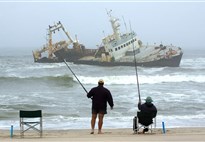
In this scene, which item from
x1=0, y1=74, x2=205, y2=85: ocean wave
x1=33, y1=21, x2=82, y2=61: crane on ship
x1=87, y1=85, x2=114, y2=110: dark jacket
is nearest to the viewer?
x1=87, y1=85, x2=114, y2=110: dark jacket

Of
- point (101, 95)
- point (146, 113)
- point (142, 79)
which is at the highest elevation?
point (142, 79)

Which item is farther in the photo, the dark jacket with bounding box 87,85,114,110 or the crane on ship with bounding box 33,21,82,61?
the crane on ship with bounding box 33,21,82,61

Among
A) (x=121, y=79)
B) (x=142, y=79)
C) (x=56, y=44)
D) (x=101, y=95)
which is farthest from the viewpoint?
(x=56, y=44)

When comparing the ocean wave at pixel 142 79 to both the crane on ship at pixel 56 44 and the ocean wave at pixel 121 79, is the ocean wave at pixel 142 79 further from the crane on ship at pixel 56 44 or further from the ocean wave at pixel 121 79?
the crane on ship at pixel 56 44

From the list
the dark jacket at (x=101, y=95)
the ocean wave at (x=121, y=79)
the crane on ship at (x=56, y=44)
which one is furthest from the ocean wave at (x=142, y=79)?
the dark jacket at (x=101, y=95)

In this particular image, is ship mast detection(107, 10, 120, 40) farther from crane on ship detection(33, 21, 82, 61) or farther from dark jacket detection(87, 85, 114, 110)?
dark jacket detection(87, 85, 114, 110)

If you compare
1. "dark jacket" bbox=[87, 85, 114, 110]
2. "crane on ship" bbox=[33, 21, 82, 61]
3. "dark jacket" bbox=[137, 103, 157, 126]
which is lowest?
"dark jacket" bbox=[137, 103, 157, 126]

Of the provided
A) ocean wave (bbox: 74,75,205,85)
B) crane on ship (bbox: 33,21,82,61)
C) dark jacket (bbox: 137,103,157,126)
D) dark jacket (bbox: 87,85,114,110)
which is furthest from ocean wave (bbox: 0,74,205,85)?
dark jacket (bbox: 87,85,114,110)

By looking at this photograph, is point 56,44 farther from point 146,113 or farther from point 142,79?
point 146,113

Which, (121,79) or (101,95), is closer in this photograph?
(101,95)

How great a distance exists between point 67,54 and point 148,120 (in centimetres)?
3858

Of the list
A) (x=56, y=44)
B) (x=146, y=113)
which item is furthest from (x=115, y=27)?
(x=146, y=113)

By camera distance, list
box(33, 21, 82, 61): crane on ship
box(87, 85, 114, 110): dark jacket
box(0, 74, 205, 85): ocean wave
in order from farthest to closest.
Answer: box(33, 21, 82, 61): crane on ship → box(0, 74, 205, 85): ocean wave → box(87, 85, 114, 110): dark jacket

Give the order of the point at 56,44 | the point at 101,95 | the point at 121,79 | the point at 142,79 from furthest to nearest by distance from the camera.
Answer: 1. the point at 56,44
2. the point at 121,79
3. the point at 142,79
4. the point at 101,95
